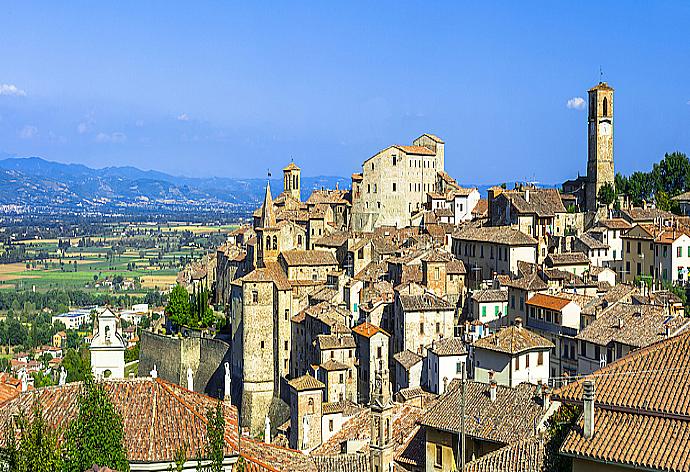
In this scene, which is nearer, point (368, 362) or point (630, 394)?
point (630, 394)

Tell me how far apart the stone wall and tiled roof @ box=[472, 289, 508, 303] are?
810 inches

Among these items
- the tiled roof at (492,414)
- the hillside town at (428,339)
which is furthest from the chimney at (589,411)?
the tiled roof at (492,414)

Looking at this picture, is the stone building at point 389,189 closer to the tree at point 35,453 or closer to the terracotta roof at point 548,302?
the terracotta roof at point 548,302

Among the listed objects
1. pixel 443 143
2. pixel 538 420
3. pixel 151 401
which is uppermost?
pixel 443 143

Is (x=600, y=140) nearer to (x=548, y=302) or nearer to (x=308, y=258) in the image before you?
(x=308, y=258)

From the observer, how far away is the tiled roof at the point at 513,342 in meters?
40.7

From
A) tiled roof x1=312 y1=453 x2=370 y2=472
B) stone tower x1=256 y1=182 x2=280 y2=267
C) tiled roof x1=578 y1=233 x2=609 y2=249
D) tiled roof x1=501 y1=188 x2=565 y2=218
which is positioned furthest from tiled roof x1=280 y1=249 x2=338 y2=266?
tiled roof x1=312 y1=453 x2=370 y2=472

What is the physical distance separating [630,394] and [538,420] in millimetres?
13836

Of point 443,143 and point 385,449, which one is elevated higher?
point 443,143

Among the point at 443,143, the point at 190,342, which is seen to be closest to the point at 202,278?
the point at 190,342

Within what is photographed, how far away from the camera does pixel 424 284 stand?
55.2m

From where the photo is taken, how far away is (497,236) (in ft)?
191

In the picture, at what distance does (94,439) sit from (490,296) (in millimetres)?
36127

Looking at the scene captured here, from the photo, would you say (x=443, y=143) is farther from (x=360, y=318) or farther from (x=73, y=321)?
(x=73, y=321)
